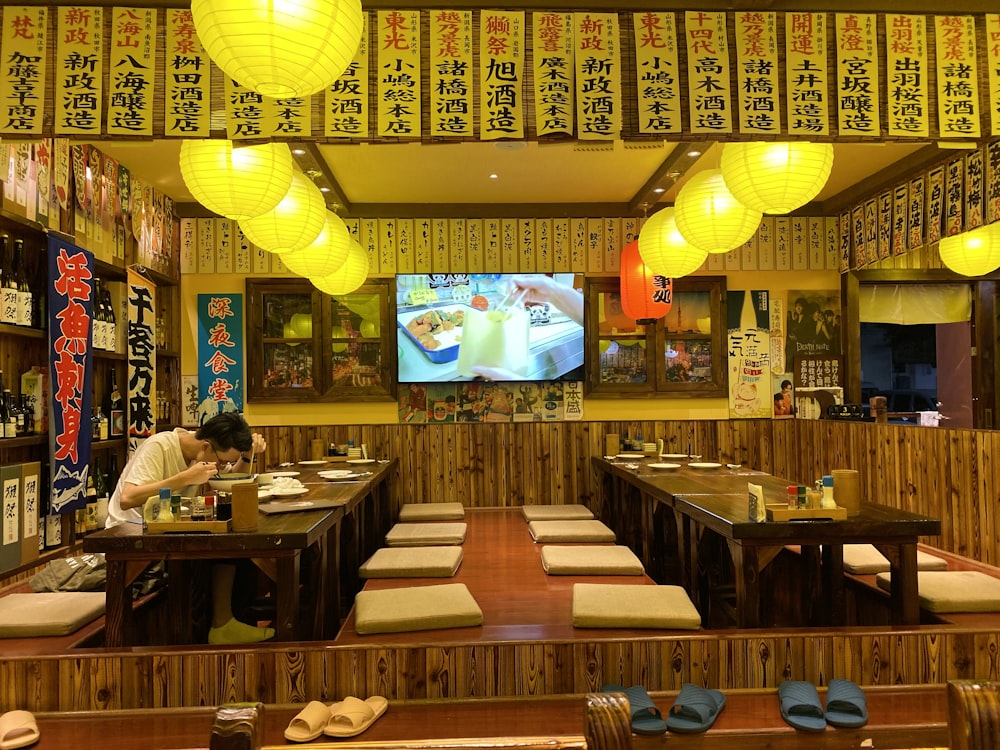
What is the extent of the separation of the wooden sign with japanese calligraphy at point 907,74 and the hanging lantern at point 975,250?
256 cm

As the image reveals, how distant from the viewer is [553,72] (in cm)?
279

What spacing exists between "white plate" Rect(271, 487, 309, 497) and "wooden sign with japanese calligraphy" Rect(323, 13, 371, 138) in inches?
67.3

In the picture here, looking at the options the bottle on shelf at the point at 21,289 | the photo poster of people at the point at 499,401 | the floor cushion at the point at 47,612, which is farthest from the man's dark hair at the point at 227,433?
the photo poster of people at the point at 499,401

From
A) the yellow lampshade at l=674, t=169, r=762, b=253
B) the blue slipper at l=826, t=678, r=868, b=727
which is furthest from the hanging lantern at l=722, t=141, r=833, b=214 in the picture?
the blue slipper at l=826, t=678, r=868, b=727

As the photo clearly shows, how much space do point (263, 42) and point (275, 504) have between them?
192 centimetres

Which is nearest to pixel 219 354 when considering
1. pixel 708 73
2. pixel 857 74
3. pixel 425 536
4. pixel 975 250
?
pixel 425 536

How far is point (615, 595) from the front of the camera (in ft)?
9.68

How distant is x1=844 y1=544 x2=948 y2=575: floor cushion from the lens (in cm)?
352

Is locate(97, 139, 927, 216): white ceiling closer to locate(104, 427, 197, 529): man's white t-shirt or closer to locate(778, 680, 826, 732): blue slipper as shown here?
locate(104, 427, 197, 529): man's white t-shirt

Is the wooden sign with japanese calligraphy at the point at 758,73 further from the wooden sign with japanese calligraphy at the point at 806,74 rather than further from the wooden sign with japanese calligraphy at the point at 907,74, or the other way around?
the wooden sign with japanese calligraphy at the point at 907,74

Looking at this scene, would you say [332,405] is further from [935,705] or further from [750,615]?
[935,705]

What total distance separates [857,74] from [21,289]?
14.9ft

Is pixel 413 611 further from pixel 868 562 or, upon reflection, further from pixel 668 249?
pixel 668 249

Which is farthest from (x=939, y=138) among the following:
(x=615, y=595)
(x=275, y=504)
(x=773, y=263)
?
(x=773, y=263)
